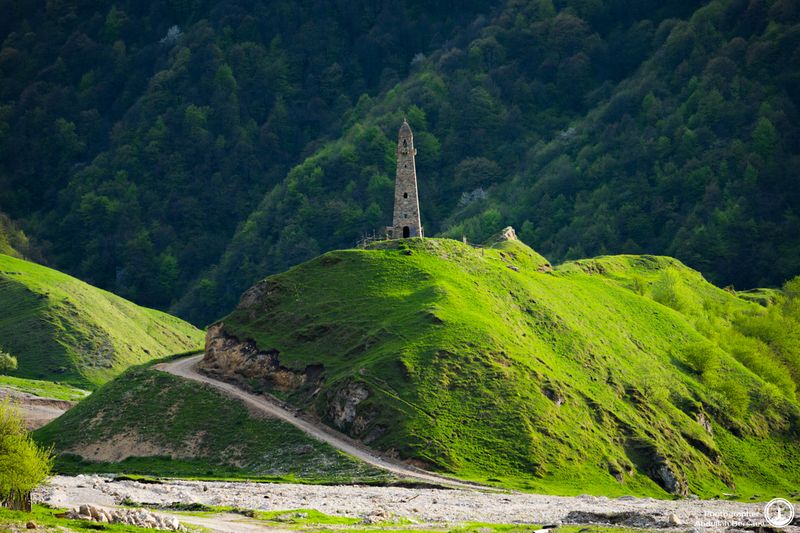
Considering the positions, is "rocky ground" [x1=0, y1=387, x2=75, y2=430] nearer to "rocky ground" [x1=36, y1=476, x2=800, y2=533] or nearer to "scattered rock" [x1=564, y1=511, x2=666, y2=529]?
"rocky ground" [x1=36, y1=476, x2=800, y2=533]

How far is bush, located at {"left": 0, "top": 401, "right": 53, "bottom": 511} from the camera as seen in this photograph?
252 ft

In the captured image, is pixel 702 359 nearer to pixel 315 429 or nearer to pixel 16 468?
pixel 315 429

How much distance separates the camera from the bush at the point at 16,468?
76812 millimetres

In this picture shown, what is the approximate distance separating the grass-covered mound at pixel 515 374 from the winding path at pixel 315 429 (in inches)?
68.7

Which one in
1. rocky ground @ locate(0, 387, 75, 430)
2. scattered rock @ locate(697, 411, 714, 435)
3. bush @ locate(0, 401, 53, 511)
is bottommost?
bush @ locate(0, 401, 53, 511)

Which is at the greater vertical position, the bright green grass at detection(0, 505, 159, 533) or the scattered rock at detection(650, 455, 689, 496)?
the scattered rock at detection(650, 455, 689, 496)

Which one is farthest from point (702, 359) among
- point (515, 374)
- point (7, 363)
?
point (7, 363)

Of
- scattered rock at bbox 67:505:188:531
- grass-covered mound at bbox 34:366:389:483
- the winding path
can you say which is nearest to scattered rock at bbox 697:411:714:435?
the winding path

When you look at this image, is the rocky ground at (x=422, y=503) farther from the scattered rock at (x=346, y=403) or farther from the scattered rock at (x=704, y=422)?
the scattered rock at (x=704, y=422)

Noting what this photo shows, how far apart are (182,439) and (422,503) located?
36318 mm

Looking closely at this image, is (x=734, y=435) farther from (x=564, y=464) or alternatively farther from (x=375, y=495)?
(x=375, y=495)

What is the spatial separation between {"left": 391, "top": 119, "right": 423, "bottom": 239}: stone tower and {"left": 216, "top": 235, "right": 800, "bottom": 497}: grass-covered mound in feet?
16.4

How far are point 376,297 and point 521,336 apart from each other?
55.6 ft

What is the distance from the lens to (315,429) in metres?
122
